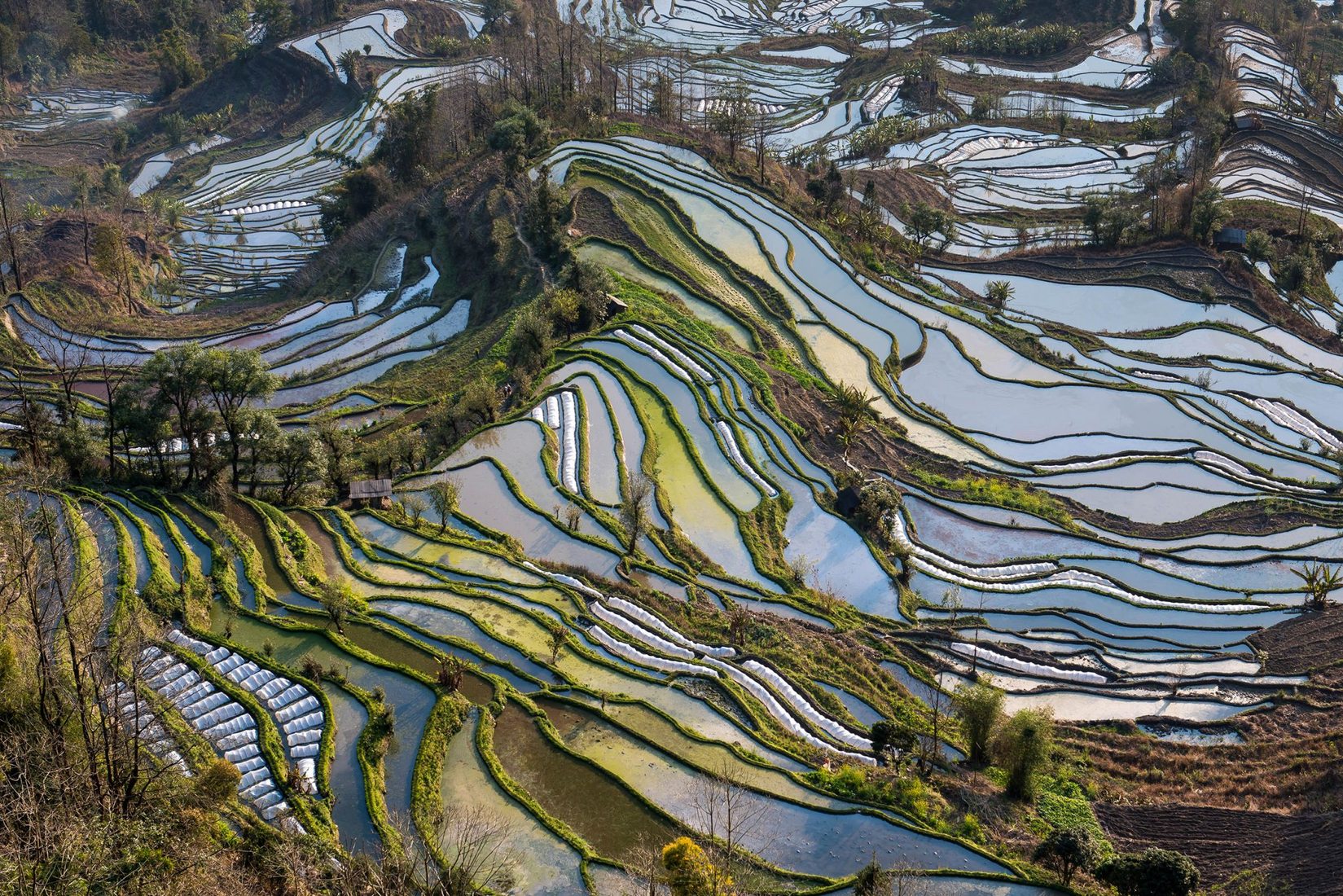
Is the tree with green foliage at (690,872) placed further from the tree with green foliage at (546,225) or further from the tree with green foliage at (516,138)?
the tree with green foliage at (516,138)

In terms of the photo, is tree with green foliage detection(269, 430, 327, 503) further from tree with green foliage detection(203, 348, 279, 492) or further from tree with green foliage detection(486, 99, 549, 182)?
tree with green foliage detection(486, 99, 549, 182)

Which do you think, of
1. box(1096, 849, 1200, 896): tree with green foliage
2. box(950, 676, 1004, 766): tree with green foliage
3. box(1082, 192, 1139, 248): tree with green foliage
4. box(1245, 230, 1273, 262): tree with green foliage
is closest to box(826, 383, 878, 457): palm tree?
box(950, 676, 1004, 766): tree with green foliage

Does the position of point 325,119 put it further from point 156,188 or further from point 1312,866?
point 1312,866

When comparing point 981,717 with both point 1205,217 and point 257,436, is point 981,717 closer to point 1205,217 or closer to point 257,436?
point 257,436

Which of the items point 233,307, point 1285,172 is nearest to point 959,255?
point 1285,172

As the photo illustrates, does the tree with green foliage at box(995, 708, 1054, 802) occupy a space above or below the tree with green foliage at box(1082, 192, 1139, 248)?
below

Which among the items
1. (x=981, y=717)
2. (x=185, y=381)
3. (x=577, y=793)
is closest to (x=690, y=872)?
(x=577, y=793)
